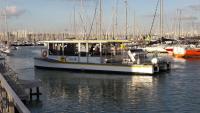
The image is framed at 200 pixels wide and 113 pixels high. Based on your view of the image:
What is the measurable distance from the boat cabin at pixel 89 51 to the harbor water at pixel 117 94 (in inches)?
125

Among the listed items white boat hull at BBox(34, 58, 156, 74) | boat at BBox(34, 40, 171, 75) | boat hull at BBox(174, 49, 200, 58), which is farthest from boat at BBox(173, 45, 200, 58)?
white boat hull at BBox(34, 58, 156, 74)

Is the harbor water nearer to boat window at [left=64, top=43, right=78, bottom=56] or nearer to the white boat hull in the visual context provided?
the white boat hull

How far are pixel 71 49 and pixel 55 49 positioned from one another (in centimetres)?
267

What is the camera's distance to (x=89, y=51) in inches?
2047

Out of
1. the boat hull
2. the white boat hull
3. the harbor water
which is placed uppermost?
the boat hull

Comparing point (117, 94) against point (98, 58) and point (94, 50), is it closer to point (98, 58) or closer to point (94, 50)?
point (98, 58)

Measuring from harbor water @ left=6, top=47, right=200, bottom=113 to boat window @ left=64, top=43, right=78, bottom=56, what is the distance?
4.54 m

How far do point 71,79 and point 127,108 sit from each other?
18.6m

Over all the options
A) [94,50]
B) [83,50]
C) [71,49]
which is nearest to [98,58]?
[94,50]

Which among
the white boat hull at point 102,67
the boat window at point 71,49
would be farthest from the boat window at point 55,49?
the white boat hull at point 102,67

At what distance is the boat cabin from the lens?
168ft

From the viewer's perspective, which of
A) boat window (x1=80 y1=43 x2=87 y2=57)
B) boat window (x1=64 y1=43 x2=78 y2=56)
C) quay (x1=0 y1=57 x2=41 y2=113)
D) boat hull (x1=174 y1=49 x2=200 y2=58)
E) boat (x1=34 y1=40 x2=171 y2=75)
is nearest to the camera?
quay (x1=0 y1=57 x2=41 y2=113)

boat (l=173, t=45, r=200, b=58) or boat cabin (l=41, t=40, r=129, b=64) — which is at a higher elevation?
boat cabin (l=41, t=40, r=129, b=64)

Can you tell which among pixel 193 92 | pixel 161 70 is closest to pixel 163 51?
pixel 161 70
